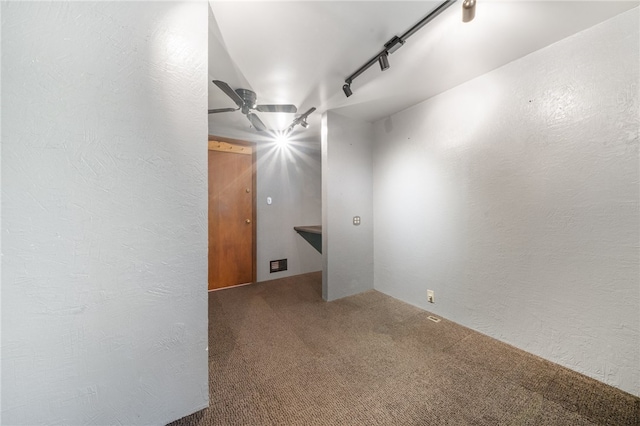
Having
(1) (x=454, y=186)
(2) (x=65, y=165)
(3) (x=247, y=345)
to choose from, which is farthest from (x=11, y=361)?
(1) (x=454, y=186)

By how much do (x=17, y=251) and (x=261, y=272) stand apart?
2.80 m

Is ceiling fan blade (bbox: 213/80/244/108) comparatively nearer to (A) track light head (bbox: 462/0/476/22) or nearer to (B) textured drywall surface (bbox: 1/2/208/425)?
(B) textured drywall surface (bbox: 1/2/208/425)

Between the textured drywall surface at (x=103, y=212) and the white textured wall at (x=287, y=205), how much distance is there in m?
2.32

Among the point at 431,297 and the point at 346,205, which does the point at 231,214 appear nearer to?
the point at 346,205

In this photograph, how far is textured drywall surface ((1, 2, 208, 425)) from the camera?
0.82 metres

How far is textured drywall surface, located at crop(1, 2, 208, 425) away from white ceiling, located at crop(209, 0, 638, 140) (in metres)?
0.44

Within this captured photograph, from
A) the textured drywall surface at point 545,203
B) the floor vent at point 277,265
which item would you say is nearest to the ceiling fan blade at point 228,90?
the textured drywall surface at point 545,203

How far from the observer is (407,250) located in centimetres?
262

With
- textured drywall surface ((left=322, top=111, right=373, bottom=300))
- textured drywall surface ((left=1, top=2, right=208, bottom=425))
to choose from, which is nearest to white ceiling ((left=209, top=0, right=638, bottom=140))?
textured drywall surface ((left=1, top=2, right=208, bottom=425))

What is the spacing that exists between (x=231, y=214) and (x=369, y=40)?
8.84 feet

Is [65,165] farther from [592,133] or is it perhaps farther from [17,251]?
[592,133]

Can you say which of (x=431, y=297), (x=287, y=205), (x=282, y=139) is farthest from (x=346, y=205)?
(x=282, y=139)

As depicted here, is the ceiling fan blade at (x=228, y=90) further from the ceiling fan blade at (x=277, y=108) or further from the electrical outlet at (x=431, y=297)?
the electrical outlet at (x=431, y=297)

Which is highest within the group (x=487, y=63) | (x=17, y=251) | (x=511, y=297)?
(x=487, y=63)
